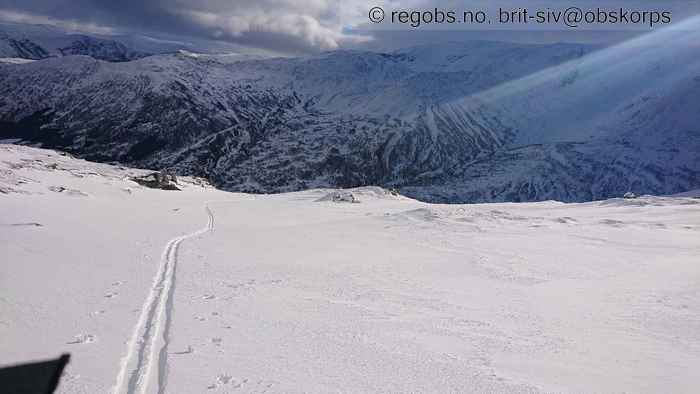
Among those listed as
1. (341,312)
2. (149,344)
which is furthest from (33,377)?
(341,312)

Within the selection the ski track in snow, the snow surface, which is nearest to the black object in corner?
the snow surface

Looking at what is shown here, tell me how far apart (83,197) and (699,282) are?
121 ft

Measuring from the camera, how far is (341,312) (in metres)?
10.7

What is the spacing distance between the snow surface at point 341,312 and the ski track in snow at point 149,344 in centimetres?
4

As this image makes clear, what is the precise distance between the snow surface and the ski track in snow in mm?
43

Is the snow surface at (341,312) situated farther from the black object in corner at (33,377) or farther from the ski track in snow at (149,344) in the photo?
the black object in corner at (33,377)

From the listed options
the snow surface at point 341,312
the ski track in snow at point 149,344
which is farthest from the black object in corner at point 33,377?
the ski track in snow at point 149,344

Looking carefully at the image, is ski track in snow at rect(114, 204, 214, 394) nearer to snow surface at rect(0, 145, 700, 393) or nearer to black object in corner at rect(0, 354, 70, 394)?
snow surface at rect(0, 145, 700, 393)

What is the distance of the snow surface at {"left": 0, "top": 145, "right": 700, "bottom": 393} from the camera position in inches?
280

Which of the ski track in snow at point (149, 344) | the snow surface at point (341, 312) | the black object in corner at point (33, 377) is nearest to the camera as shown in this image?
the black object in corner at point (33, 377)

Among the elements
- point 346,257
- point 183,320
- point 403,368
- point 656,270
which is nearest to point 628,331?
point 403,368

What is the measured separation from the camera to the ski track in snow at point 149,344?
657 centimetres

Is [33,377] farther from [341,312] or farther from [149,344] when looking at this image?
[341,312]

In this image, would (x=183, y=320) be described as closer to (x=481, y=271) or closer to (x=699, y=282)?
(x=481, y=271)
